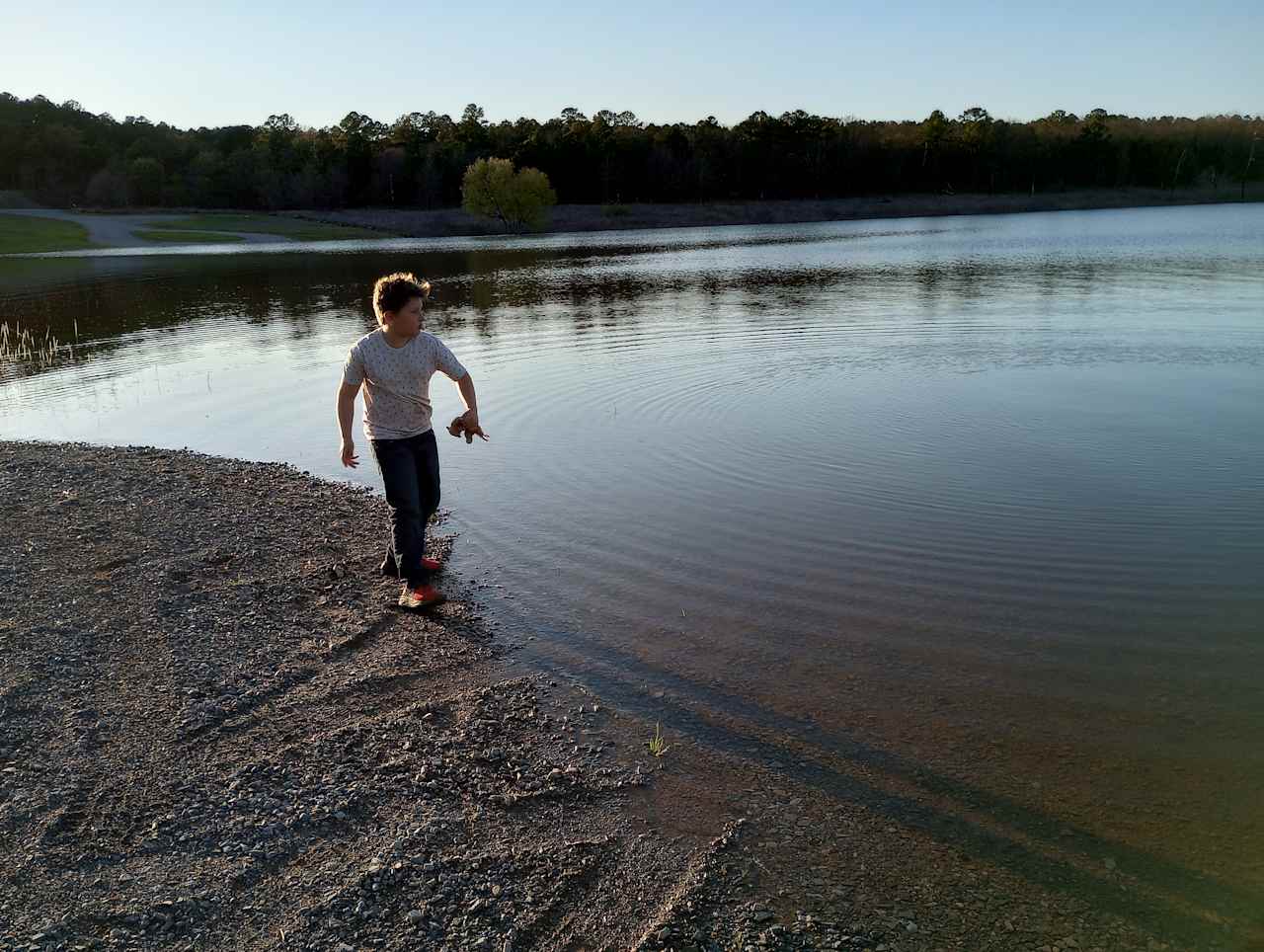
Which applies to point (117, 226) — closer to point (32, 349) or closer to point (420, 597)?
point (32, 349)

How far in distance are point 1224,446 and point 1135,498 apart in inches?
101

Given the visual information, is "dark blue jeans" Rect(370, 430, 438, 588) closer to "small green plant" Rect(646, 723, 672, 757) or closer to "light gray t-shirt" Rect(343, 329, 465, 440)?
"light gray t-shirt" Rect(343, 329, 465, 440)

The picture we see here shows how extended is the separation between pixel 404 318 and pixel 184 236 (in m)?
83.3

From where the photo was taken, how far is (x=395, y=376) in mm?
6996

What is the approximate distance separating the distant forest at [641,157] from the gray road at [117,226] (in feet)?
59.2

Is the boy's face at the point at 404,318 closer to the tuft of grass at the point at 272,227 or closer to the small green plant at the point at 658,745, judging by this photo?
the small green plant at the point at 658,745

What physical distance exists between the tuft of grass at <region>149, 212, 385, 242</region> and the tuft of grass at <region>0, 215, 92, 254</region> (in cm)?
789

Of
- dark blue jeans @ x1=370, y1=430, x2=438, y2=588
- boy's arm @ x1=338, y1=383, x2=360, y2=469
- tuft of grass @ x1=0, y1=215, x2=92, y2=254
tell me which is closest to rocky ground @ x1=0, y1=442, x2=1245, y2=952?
dark blue jeans @ x1=370, y1=430, x2=438, y2=588

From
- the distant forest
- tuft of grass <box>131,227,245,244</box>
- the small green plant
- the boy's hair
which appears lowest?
the small green plant

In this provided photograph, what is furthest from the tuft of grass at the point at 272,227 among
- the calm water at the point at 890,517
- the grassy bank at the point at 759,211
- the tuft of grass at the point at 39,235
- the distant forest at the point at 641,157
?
the calm water at the point at 890,517

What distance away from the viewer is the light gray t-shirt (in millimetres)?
6941

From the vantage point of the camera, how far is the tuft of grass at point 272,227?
85.7 m

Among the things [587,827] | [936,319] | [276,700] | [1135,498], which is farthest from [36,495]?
[936,319]

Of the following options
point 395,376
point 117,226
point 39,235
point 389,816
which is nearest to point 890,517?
point 395,376
